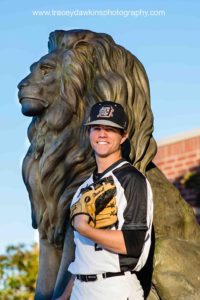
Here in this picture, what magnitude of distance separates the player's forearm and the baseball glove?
108 millimetres

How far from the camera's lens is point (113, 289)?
446 centimetres

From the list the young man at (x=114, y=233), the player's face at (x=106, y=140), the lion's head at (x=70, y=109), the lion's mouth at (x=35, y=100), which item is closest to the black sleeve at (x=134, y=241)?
the young man at (x=114, y=233)

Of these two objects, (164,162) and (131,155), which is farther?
(164,162)

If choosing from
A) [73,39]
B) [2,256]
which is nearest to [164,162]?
[2,256]

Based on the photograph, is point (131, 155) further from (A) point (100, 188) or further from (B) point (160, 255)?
(A) point (100, 188)

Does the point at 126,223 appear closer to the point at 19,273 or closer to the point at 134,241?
the point at 134,241

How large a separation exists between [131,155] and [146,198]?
1.05 m

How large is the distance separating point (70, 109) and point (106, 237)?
1.46 meters

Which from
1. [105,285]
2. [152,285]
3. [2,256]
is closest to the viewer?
[105,285]

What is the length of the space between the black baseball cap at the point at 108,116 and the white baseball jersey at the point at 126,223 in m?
0.24

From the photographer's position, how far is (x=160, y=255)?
5.30 meters

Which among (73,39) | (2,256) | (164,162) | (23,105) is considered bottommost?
(2,256)

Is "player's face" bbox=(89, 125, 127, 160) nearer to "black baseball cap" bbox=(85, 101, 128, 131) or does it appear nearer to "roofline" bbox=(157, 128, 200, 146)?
"black baseball cap" bbox=(85, 101, 128, 131)

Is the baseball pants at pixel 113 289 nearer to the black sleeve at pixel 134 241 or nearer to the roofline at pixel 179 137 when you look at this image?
the black sleeve at pixel 134 241
